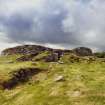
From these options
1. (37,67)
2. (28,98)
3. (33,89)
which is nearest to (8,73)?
(37,67)

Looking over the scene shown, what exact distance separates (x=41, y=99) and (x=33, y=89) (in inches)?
692

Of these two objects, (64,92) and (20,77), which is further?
(20,77)

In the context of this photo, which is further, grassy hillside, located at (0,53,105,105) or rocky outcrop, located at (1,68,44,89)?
rocky outcrop, located at (1,68,44,89)

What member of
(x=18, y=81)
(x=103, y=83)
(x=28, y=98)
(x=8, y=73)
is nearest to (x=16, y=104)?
(x=28, y=98)

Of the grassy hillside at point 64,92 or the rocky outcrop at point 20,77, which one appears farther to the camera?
the rocky outcrop at point 20,77

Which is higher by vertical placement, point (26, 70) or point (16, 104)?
point (26, 70)

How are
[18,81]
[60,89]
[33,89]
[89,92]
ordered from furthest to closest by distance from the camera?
1. [18,81]
2. [33,89]
3. [60,89]
4. [89,92]

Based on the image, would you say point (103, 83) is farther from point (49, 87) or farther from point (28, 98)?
point (28, 98)

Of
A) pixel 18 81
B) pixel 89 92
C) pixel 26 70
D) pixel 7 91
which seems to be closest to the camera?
pixel 89 92

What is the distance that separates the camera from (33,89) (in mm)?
120500

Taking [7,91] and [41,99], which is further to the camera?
[7,91]

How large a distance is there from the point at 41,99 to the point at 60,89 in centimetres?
1131

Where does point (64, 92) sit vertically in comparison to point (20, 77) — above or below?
below

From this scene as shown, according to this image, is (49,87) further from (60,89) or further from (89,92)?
(89,92)
